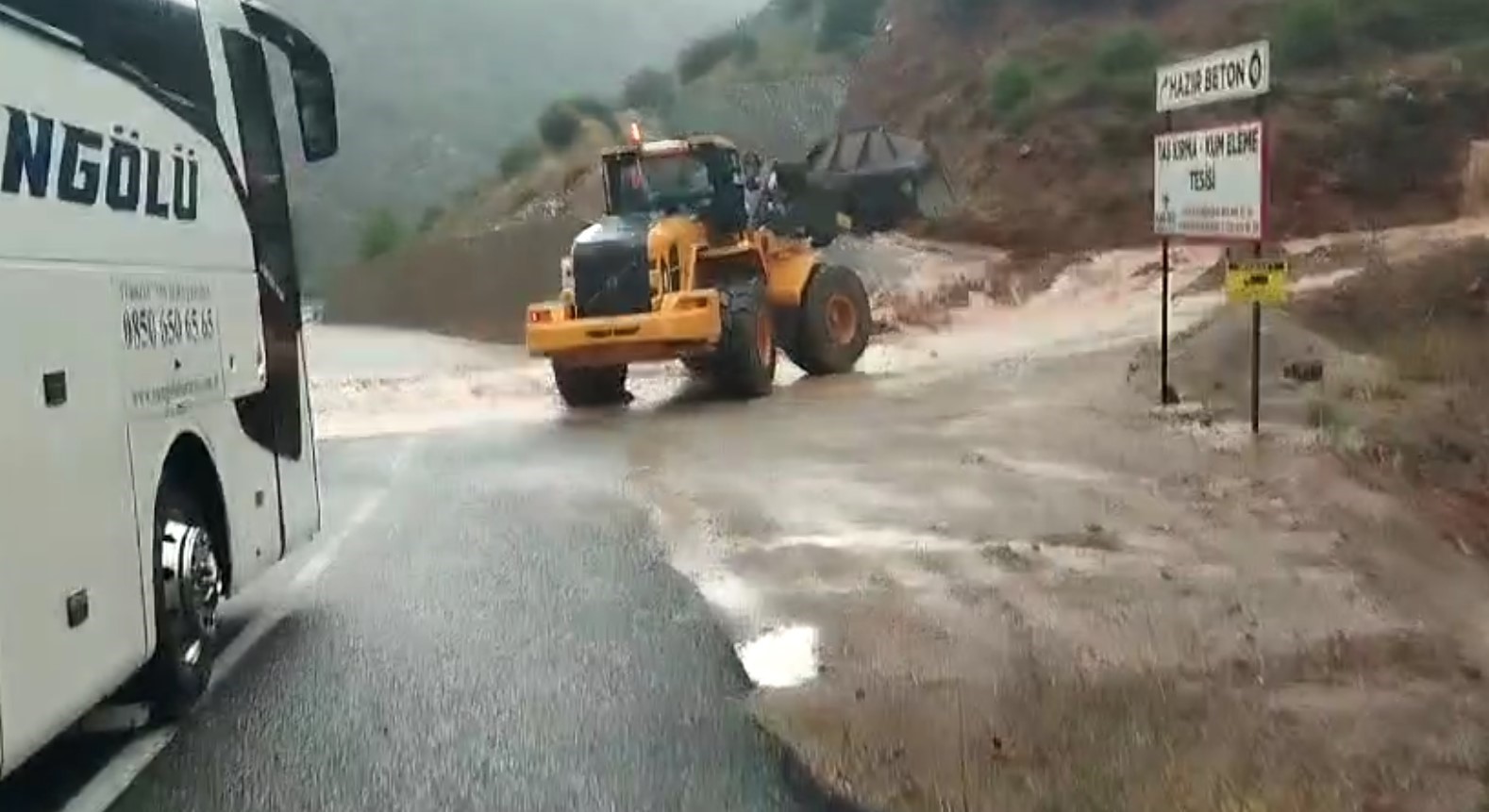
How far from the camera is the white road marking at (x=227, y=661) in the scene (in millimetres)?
6574

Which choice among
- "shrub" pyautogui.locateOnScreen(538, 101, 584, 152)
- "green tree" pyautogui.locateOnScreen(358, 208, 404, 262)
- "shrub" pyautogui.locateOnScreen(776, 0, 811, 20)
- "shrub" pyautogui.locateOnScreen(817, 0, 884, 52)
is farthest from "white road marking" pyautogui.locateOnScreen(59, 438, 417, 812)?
"shrub" pyautogui.locateOnScreen(776, 0, 811, 20)

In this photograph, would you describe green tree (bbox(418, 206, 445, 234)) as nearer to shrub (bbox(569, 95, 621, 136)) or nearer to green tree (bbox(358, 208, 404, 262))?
green tree (bbox(358, 208, 404, 262))

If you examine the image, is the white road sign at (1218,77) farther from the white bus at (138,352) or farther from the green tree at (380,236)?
the green tree at (380,236)

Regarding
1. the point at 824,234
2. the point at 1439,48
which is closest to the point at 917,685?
the point at 824,234

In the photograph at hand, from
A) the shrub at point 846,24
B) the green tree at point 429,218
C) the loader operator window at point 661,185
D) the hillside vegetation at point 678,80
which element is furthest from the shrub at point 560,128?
the loader operator window at point 661,185

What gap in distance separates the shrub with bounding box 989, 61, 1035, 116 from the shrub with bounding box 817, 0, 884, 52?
101ft

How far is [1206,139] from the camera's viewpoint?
560 inches

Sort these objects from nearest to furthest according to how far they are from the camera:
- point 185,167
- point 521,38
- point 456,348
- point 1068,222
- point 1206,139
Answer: point 185,167, point 1206,139, point 456,348, point 1068,222, point 521,38

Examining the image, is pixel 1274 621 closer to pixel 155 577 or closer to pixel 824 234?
pixel 155 577

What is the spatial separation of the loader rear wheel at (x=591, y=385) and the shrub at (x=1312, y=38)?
1549 inches

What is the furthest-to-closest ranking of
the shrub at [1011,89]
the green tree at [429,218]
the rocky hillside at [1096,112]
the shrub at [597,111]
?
the shrub at [597,111] < the green tree at [429,218] < the shrub at [1011,89] < the rocky hillside at [1096,112]

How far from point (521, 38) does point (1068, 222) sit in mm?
111519

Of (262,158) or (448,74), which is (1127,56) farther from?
(448,74)

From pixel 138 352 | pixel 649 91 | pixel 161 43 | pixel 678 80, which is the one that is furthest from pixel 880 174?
pixel 678 80
